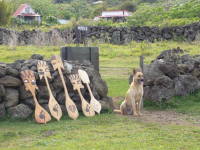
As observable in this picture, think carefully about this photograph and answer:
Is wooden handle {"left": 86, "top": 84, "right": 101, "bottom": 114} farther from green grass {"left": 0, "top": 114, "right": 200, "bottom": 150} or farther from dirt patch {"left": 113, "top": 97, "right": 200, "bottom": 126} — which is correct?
dirt patch {"left": 113, "top": 97, "right": 200, "bottom": 126}

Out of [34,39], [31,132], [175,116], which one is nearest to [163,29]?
[34,39]

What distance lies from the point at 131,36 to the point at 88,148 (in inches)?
981

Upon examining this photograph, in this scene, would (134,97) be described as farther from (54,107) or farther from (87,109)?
(54,107)

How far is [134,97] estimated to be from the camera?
1062 centimetres

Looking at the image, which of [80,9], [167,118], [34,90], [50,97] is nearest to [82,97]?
[50,97]

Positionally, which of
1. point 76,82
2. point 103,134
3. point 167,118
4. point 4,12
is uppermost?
point 4,12

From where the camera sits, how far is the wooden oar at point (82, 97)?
10.3 meters

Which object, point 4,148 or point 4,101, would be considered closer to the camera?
point 4,148

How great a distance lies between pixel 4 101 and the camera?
32.3 ft

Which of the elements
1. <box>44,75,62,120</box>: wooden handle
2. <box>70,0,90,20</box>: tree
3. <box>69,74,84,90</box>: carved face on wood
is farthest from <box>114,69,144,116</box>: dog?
<box>70,0,90,20</box>: tree

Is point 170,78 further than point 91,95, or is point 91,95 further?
point 170,78

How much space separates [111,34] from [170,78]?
19.8m

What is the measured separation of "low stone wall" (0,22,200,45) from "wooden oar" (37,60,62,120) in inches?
689

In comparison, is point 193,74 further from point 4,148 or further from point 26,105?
point 4,148
